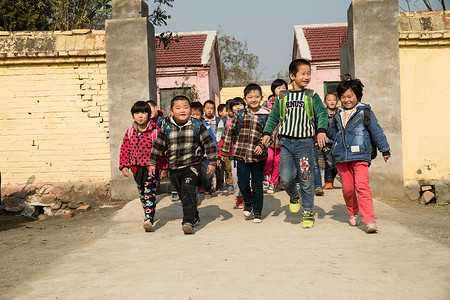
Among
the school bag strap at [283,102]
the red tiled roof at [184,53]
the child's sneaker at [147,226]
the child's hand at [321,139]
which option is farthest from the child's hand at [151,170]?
the red tiled roof at [184,53]

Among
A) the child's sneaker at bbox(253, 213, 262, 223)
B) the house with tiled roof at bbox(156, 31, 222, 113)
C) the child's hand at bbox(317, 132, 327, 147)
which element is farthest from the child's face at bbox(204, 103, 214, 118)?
the house with tiled roof at bbox(156, 31, 222, 113)

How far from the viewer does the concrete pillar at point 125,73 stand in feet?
28.3

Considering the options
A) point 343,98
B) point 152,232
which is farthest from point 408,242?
point 152,232

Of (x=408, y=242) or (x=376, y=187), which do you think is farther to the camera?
(x=376, y=187)

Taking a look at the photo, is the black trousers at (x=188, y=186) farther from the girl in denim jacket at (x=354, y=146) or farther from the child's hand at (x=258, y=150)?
the girl in denim jacket at (x=354, y=146)

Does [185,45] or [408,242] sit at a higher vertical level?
[185,45]

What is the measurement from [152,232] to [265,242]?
5.39 feet

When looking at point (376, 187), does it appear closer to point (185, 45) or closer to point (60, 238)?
point (60, 238)

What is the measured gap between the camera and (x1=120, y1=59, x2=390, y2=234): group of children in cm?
534

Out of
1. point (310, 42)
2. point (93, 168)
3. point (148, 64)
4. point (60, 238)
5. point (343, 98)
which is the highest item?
point (310, 42)

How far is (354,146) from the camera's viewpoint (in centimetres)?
530

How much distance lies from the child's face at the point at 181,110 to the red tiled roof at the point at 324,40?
1563 centimetres

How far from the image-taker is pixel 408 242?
4.61m

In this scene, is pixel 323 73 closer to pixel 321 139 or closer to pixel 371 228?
pixel 321 139
